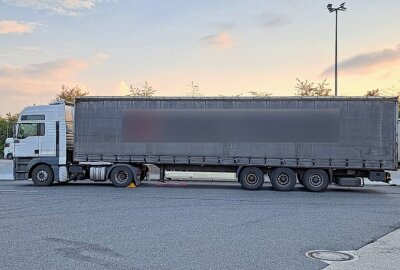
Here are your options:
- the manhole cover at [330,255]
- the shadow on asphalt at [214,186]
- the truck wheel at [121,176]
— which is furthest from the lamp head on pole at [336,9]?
the manhole cover at [330,255]

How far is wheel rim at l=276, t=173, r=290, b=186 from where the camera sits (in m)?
17.1

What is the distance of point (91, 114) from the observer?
18250 millimetres

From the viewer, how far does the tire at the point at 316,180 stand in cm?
1686

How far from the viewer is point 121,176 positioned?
18.2 meters

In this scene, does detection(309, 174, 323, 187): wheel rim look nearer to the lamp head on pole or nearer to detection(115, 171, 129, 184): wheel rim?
detection(115, 171, 129, 184): wheel rim

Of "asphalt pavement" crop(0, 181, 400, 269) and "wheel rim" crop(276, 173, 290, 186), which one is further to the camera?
"wheel rim" crop(276, 173, 290, 186)

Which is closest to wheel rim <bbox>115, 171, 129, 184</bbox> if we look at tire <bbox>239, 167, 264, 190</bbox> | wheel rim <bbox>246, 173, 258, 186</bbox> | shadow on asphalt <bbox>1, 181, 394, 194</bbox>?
shadow on asphalt <bbox>1, 181, 394, 194</bbox>

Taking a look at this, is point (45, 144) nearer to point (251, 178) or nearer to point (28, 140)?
point (28, 140)

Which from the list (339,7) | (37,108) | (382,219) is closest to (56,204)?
(37,108)

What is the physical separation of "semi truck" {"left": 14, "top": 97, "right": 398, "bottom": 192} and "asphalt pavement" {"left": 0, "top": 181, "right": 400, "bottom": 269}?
170cm

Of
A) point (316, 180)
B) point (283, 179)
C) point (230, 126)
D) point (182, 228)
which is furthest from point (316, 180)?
point (182, 228)

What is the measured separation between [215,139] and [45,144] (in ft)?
24.0

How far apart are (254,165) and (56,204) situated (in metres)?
7.87

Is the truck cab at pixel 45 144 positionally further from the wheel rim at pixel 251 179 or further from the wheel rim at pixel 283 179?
the wheel rim at pixel 283 179
